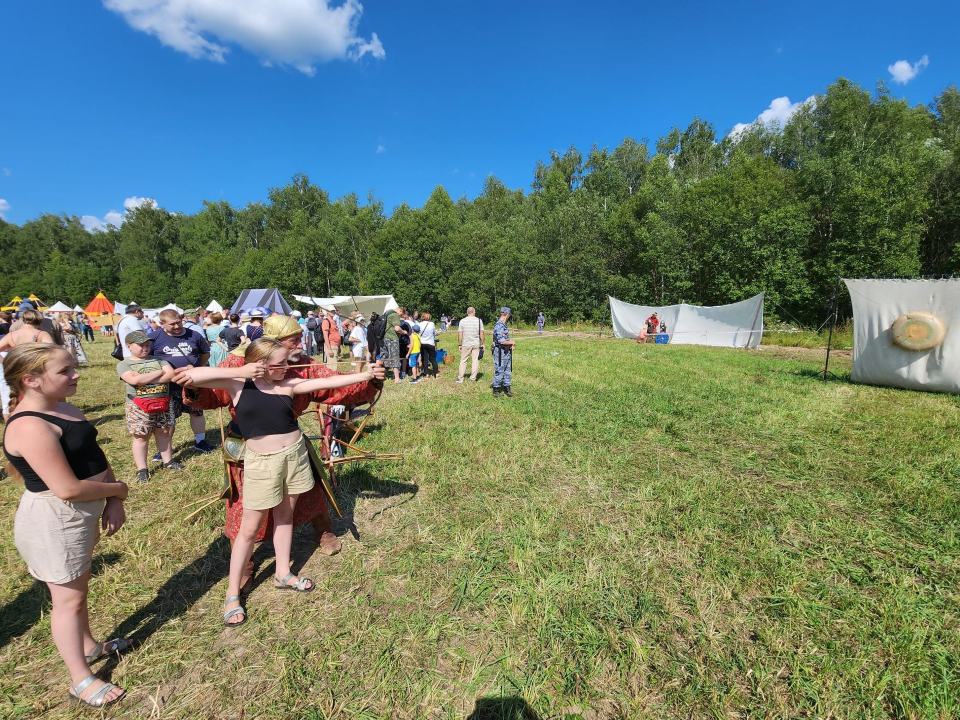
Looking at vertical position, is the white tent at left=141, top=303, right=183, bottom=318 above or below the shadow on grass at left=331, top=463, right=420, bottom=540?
above

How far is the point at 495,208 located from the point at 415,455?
43734 mm

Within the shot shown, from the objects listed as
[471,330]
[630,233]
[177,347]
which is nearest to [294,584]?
[177,347]

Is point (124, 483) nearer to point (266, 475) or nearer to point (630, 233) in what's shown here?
point (266, 475)

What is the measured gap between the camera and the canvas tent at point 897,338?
24.9 feet

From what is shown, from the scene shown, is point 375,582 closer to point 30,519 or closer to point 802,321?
point 30,519

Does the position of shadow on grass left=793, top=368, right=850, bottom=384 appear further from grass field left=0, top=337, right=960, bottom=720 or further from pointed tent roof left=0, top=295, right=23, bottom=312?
pointed tent roof left=0, top=295, right=23, bottom=312

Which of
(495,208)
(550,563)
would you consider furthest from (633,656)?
(495,208)

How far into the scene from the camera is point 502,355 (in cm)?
816

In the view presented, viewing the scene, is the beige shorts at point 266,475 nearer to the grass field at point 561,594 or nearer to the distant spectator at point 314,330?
the grass field at point 561,594

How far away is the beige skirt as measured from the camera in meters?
1.90

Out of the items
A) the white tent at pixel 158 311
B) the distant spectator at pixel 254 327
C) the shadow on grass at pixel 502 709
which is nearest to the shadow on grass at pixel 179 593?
the shadow on grass at pixel 502 709

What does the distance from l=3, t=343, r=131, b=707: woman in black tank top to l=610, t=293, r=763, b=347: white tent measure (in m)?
19.9

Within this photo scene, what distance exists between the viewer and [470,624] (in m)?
2.62

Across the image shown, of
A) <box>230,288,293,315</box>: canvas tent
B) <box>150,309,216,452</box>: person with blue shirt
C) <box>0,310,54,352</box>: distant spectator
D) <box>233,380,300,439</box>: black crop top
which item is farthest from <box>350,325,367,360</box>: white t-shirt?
<box>230,288,293,315</box>: canvas tent
